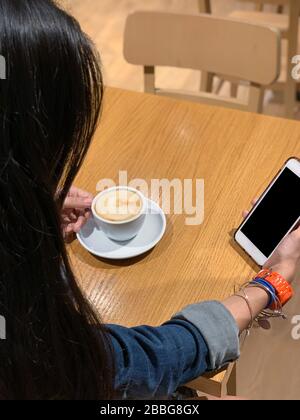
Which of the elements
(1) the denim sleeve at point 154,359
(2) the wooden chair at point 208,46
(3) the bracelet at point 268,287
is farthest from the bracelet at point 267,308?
(2) the wooden chair at point 208,46

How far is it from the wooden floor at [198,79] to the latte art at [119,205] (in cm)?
34

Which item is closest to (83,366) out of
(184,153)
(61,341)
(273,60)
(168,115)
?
(61,341)

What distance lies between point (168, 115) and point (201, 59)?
11.5 inches

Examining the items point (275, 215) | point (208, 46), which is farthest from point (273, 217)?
point (208, 46)

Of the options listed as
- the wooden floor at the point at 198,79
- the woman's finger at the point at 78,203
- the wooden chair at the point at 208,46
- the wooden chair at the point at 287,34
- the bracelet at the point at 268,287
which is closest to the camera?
the bracelet at the point at 268,287

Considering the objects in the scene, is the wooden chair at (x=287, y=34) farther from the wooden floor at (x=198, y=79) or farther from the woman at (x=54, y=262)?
the woman at (x=54, y=262)

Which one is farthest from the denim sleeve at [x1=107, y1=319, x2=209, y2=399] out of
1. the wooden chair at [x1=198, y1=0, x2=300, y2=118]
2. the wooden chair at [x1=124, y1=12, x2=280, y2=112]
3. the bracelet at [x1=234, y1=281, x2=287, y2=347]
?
the wooden chair at [x1=198, y1=0, x2=300, y2=118]

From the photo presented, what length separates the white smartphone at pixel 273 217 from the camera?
37.0 inches

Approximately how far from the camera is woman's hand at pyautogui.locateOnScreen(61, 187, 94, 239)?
1015 millimetres

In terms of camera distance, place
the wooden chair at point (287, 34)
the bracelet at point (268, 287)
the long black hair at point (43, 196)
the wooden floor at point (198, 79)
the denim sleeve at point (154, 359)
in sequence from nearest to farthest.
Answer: the long black hair at point (43, 196), the denim sleeve at point (154, 359), the bracelet at point (268, 287), the wooden floor at point (198, 79), the wooden chair at point (287, 34)

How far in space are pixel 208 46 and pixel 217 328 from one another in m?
Result: 0.84

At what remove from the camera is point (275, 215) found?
958 millimetres

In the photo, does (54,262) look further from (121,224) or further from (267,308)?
(267,308)

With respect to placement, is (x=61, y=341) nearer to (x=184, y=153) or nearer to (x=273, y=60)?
(x=184, y=153)
